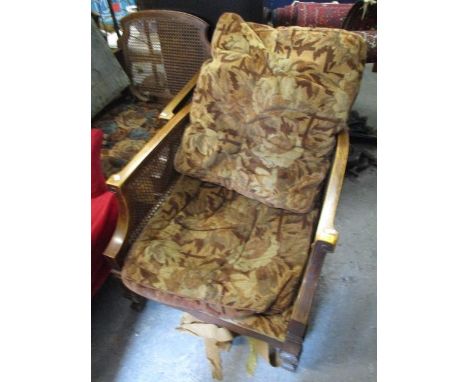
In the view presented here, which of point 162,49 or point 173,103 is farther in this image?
point 162,49

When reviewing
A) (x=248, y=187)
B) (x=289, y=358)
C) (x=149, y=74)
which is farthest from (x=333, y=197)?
(x=149, y=74)

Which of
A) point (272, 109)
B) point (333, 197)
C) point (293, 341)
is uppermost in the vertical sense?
point (272, 109)

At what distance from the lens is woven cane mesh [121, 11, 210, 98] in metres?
1.52

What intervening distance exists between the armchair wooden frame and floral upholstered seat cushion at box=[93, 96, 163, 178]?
0.22 m

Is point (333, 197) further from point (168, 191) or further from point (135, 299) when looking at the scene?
point (135, 299)

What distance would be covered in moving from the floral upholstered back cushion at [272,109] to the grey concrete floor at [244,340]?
0.47m

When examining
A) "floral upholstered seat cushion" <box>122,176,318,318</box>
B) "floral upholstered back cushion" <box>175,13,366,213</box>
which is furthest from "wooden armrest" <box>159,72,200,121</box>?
"floral upholstered seat cushion" <box>122,176,318,318</box>

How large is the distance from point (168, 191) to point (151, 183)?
0.11 meters

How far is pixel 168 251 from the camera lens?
1.08 m

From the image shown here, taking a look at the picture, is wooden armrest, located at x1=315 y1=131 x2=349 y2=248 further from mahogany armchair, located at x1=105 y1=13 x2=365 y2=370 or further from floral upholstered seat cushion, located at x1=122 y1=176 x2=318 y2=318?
floral upholstered seat cushion, located at x1=122 y1=176 x2=318 y2=318

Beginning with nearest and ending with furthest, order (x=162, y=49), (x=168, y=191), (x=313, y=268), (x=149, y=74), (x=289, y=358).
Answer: (x=313, y=268) < (x=289, y=358) < (x=168, y=191) < (x=162, y=49) < (x=149, y=74)

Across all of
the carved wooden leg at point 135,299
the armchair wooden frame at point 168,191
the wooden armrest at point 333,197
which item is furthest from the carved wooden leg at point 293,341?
the carved wooden leg at point 135,299

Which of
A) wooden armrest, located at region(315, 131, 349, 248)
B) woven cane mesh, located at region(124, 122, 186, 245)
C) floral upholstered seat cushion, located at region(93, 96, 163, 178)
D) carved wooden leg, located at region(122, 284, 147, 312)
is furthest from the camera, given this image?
floral upholstered seat cushion, located at region(93, 96, 163, 178)

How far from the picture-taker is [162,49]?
162 centimetres
